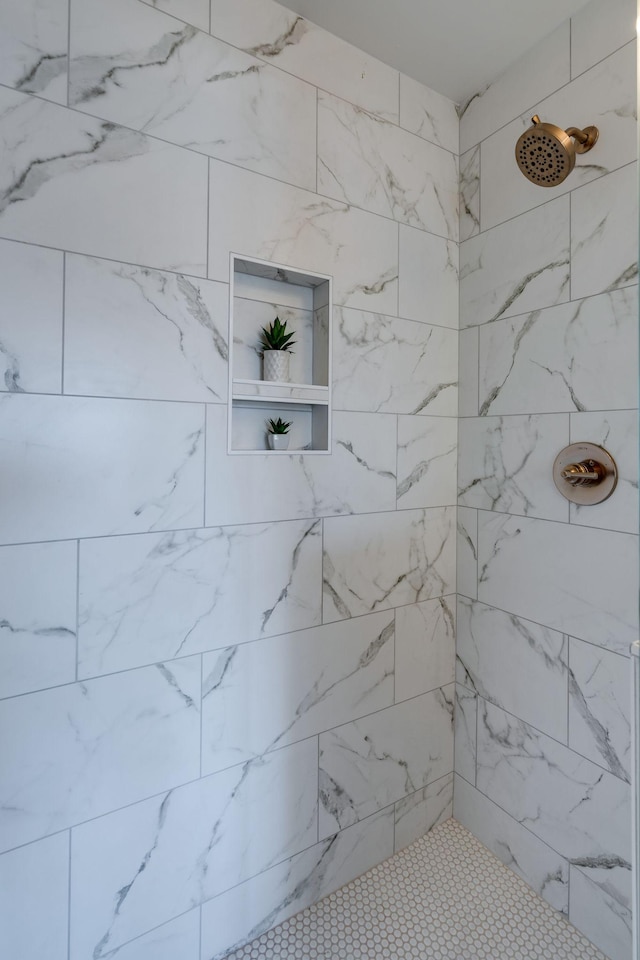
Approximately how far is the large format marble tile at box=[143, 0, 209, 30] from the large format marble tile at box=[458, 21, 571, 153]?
2.88 feet

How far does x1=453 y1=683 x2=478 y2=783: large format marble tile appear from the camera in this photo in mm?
1537

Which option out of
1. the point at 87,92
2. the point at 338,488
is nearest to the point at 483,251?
the point at 338,488

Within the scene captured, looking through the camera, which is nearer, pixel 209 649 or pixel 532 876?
pixel 209 649

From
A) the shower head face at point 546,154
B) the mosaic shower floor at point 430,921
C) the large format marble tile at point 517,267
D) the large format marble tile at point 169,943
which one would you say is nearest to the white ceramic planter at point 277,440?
the large format marble tile at point 517,267

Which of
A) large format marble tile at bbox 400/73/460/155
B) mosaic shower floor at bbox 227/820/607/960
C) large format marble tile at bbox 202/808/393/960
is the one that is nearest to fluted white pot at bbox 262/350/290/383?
large format marble tile at bbox 400/73/460/155

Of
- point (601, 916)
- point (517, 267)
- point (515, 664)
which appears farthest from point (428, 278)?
point (601, 916)

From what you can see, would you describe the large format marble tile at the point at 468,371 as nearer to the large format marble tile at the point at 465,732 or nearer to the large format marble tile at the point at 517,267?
the large format marble tile at the point at 517,267

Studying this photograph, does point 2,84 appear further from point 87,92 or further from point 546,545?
point 546,545

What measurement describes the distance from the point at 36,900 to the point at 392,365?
152 centimetres

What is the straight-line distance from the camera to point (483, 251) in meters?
1.49

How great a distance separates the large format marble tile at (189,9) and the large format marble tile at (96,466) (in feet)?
2.92

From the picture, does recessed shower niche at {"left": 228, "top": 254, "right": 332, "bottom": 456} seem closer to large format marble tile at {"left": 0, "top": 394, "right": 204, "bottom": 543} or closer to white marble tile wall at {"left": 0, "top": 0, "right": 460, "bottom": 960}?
white marble tile wall at {"left": 0, "top": 0, "right": 460, "bottom": 960}

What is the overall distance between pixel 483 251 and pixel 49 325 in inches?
50.0

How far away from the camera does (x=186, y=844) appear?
3.63 ft
